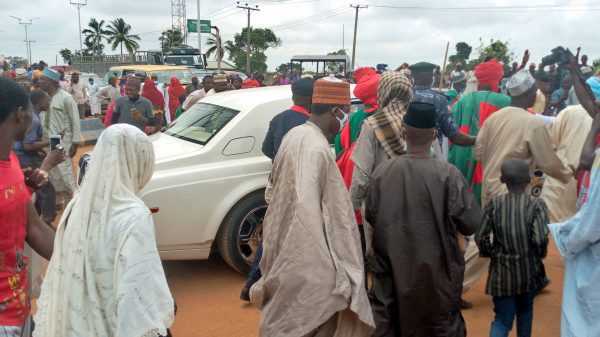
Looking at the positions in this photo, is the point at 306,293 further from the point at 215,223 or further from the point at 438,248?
the point at 215,223

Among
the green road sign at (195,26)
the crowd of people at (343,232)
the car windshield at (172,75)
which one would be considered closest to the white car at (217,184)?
the crowd of people at (343,232)

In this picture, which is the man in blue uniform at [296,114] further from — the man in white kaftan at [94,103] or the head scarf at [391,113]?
the man in white kaftan at [94,103]

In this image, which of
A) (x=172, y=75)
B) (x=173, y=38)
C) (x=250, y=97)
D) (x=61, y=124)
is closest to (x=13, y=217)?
(x=250, y=97)

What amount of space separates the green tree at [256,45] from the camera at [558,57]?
A: 50469mm

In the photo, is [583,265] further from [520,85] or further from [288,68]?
[288,68]

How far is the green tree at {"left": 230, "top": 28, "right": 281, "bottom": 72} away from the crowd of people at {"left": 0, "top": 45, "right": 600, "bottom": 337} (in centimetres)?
5112

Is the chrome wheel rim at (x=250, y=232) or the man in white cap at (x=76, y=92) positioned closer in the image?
the chrome wheel rim at (x=250, y=232)

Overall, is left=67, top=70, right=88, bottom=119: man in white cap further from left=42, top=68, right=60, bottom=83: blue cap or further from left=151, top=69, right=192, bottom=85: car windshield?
left=42, top=68, right=60, bottom=83: blue cap

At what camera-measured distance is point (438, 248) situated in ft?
9.68

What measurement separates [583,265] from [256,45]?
5876 cm

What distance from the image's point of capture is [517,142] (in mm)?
4254

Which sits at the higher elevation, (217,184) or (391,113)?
(391,113)

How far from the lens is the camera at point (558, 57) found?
429cm

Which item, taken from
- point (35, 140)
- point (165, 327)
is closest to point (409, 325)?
point (165, 327)
